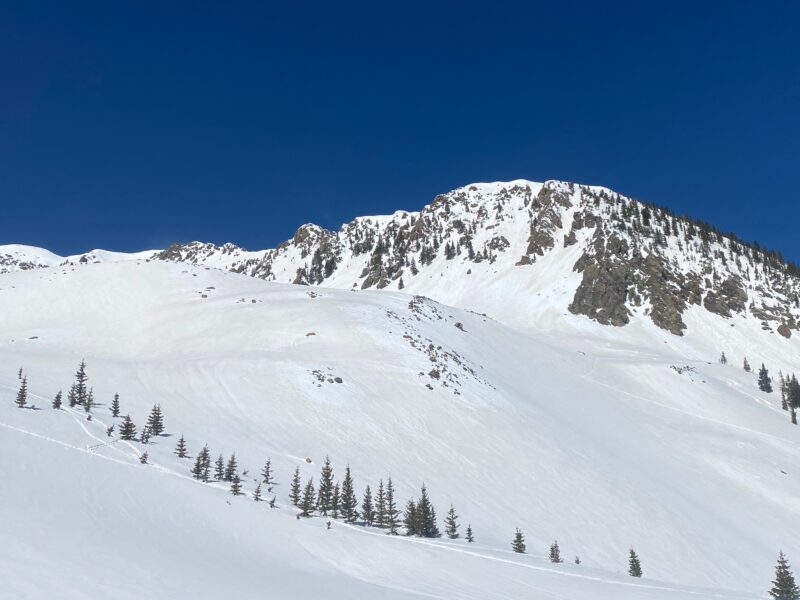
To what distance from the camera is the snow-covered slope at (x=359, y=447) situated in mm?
13180

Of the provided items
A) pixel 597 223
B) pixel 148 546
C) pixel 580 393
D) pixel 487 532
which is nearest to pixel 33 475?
pixel 148 546

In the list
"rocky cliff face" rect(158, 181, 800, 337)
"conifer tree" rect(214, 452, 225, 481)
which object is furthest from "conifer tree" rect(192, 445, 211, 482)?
"rocky cliff face" rect(158, 181, 800, 337)

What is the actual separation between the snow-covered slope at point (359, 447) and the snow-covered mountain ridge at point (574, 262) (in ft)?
149

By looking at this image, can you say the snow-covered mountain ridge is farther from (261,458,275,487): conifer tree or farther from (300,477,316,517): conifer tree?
(300,477,316,517): conifer tree

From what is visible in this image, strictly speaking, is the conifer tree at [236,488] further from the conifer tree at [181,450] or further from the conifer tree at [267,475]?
the conifer tree at [181,450]

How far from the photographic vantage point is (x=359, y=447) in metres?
32.0

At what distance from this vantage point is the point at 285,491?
2312cm

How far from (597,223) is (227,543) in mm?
148499

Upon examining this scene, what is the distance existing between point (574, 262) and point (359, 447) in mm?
119424

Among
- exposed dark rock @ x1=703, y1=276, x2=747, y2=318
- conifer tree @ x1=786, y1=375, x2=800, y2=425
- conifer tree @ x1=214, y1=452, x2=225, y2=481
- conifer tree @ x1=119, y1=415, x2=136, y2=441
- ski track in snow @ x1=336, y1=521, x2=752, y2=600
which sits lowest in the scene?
ski track in snow @ x1=336, y1=521, x2=752, y2=600

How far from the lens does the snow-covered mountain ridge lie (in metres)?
125

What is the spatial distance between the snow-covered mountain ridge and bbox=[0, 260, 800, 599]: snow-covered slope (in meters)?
45.3

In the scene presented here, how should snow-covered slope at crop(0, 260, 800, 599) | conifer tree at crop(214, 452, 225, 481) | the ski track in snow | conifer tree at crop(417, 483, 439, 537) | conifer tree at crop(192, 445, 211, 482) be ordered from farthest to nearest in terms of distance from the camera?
conifer tree at crop(214, 452, 225, 481), conifer tree at crop(417, 483, 439, 537), conifer tree at crop(192, 445, 211, 482), the ski track in snow, snow-covered slope at crop(0, 260, 800, 599)

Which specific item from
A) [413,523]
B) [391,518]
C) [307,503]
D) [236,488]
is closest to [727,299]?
[413,523]
